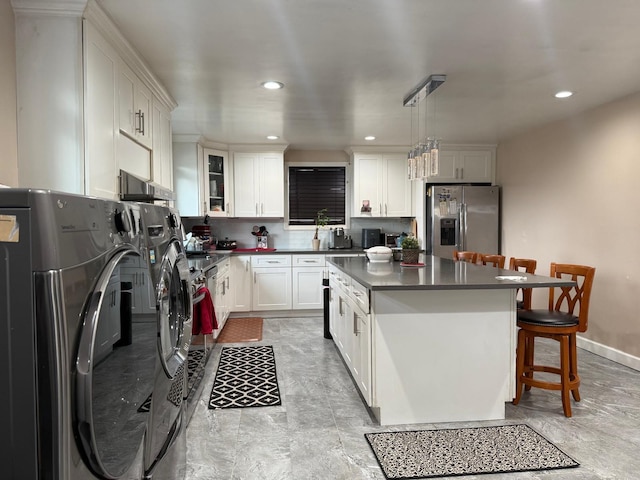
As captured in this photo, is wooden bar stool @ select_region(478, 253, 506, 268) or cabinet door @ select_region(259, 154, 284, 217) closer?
wooden bar stool @ select_region(478, 253, 506, 268)

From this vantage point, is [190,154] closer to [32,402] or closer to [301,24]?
[301,24]

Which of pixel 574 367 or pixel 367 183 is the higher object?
pixel 367 183

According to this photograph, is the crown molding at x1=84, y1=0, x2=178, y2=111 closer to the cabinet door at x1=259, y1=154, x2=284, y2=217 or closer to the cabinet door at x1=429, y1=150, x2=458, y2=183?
the cabinet door at x1=259, y1=154, x2=284, y2=217

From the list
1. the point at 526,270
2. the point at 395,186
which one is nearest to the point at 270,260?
the point at 395,186

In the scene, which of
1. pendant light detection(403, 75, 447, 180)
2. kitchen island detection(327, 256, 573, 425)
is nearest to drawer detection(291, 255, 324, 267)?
pendant light detection(403, 75, 447, 180)

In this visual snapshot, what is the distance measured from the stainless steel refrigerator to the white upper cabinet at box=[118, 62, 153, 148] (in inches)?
145

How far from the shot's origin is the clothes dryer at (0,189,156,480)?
74 centimetres

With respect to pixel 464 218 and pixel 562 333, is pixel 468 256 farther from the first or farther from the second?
pixel 562 333

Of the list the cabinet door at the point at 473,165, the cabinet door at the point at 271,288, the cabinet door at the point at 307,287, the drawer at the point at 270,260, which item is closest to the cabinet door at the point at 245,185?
the drawer at the point at 270,260

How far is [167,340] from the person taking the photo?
1455mm

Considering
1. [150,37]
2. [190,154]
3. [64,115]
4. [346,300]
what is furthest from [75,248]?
[190,154]

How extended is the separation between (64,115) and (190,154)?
3.15 meters

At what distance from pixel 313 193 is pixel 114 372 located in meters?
5.37

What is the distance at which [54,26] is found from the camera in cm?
207
